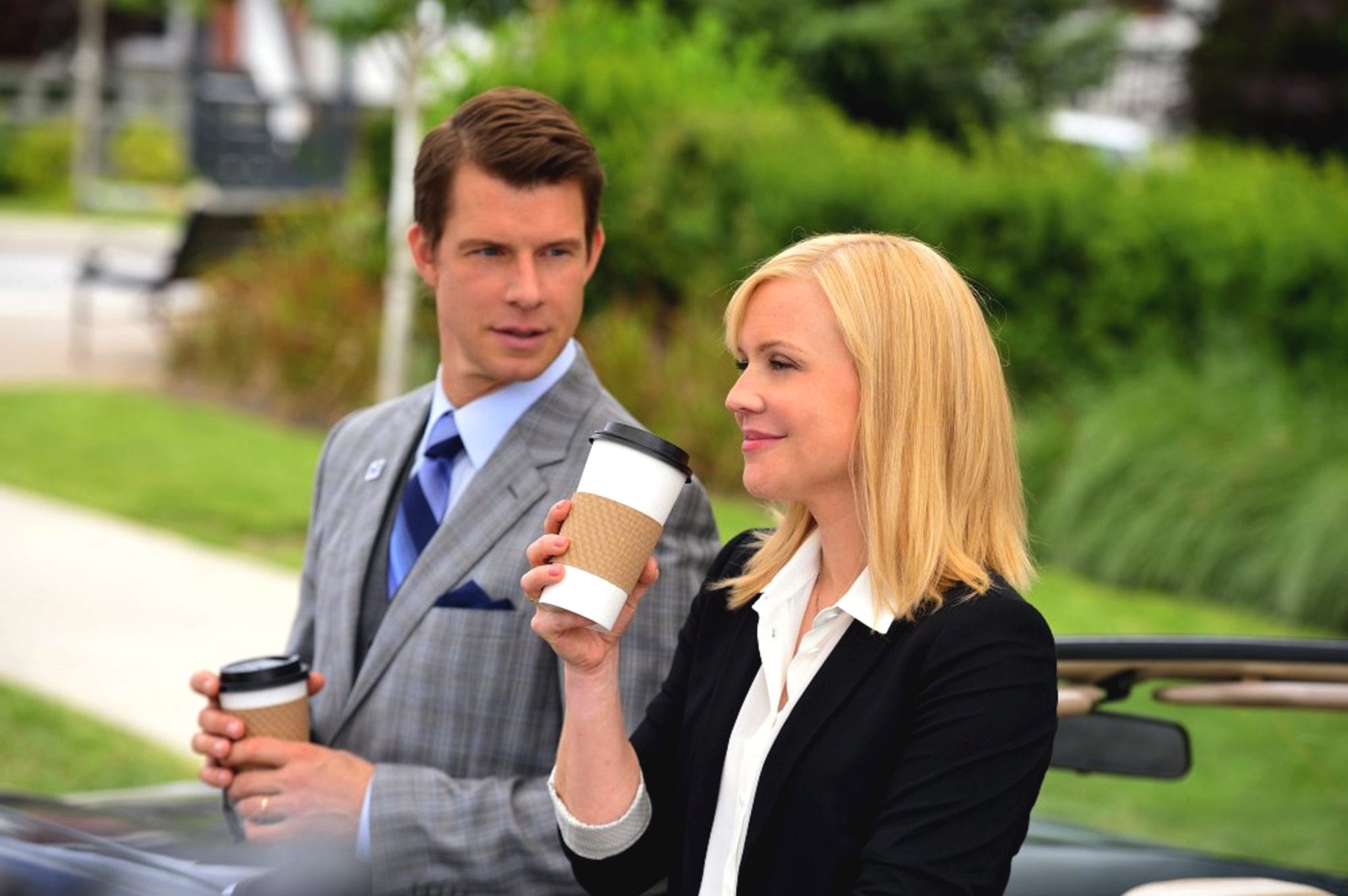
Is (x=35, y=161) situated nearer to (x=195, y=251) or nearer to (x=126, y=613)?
(x=195, y=251)

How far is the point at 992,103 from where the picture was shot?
16.7m

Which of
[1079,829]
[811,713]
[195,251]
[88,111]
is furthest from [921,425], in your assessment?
[88,111]

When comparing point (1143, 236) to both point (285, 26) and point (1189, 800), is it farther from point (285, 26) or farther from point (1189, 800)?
point (285, 26)

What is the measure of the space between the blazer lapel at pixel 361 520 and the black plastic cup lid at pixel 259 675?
19 centimetres

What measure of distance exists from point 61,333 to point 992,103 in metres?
8.41

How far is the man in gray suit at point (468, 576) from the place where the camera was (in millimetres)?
2701

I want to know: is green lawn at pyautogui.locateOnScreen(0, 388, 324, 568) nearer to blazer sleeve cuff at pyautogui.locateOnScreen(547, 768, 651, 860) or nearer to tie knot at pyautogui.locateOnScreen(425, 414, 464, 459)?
tie knot at pyautogui.locateOnScreen(425, 414, 464, 459)

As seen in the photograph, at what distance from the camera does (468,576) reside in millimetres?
2832

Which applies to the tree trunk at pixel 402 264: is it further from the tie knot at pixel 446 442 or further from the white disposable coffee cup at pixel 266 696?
the white disposable coffee cup at pixel 266 696

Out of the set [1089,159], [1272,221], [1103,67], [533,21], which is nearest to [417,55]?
[533,21]

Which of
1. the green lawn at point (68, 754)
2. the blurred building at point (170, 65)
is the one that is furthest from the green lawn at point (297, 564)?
the blurred building at point (170, 65)

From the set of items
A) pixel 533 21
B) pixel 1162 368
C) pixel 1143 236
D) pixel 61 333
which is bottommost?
pixel 61 333

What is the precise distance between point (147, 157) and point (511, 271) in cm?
3558

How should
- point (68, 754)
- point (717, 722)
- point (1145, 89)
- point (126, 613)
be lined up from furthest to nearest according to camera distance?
point (1145, 89)
point (126, 613)
point (68, 754)
point (717, 722)
